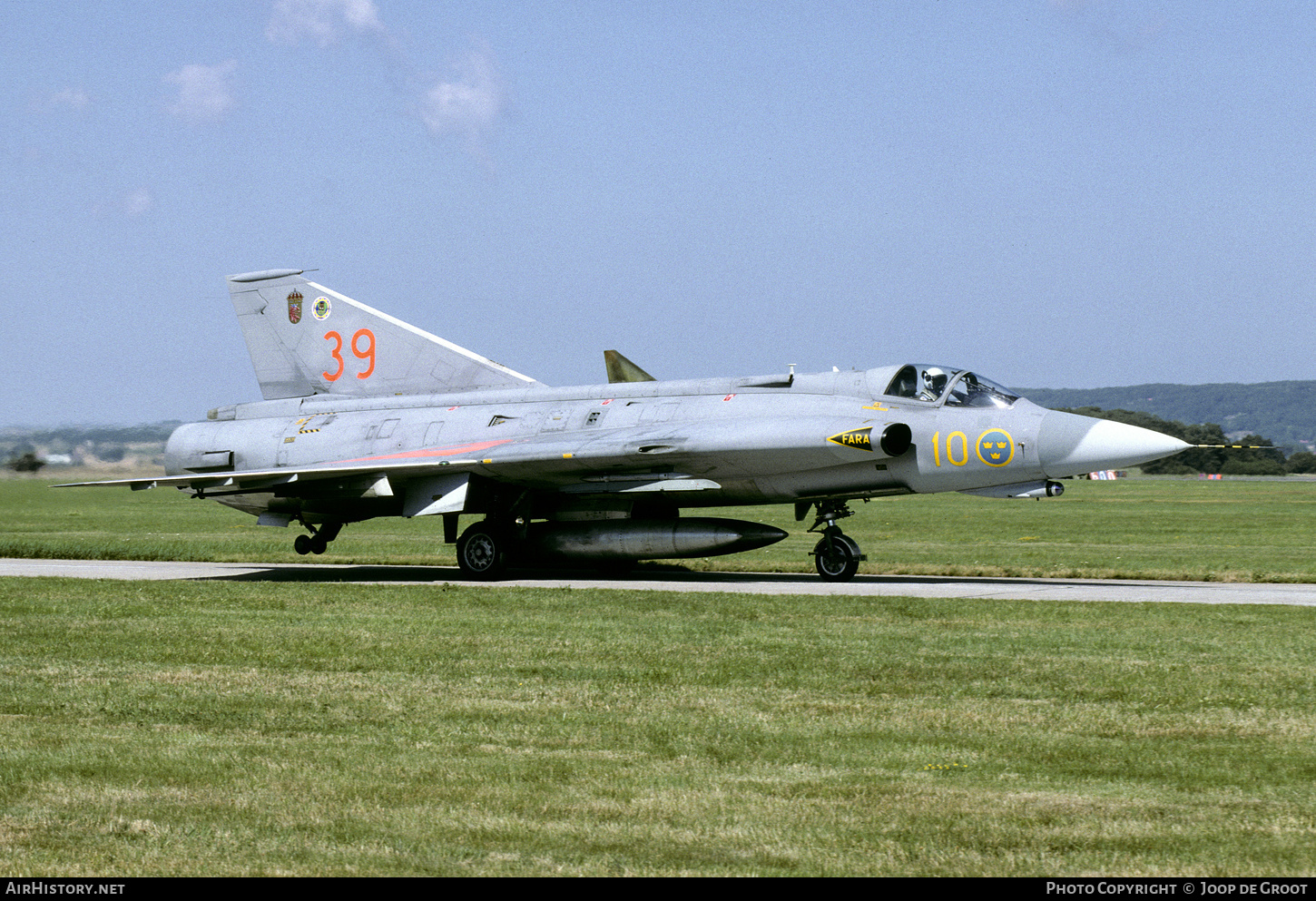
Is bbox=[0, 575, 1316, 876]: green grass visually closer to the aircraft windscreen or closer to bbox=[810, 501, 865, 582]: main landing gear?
the aircraft windscreen

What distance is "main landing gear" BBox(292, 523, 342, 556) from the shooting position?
2125cm

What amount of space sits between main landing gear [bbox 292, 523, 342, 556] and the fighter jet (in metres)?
0.04

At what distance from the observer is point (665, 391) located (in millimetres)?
18812

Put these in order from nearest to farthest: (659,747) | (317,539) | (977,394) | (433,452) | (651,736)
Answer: (659,747) < (651,736) < (977,394) < (433,452) < (317,539)

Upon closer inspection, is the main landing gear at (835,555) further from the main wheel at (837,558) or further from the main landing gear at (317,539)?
the main landing gear at (317,539)

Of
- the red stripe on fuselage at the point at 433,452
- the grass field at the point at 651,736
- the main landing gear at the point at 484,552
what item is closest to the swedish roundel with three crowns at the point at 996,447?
Answer: the grass field at the point at 651,736

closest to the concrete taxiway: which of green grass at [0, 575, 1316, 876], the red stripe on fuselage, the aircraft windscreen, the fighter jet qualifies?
the fighter jet

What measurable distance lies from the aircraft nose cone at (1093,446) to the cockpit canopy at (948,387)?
789 mm

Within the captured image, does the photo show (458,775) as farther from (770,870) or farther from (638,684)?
(638,684)

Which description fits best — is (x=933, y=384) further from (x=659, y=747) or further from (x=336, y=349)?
(x=659, y=747)

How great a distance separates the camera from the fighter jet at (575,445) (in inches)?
646

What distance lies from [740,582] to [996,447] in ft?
12.5

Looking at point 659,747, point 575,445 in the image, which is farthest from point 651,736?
point 575,445

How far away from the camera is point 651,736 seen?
715cm
